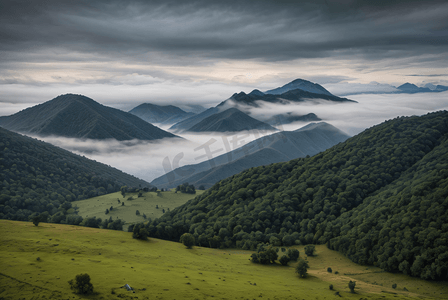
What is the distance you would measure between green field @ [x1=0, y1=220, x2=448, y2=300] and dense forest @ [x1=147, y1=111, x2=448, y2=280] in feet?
22.9

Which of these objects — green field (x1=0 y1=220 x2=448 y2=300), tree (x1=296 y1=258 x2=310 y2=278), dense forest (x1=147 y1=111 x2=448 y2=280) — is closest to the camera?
green field (x1=0 y1=220 x2=448 y2=300)

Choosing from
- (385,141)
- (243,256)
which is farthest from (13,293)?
(385,141)

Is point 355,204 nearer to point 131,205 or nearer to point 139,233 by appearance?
point 139,233

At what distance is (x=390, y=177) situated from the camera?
3974 inches

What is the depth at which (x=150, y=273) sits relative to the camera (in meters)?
43.6

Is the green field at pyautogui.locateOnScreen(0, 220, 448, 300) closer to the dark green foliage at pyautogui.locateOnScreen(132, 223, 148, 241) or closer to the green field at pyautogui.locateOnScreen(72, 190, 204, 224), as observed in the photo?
the dark green foliage at pyautogui.locateOnScreen(132, 223, 148, 241)

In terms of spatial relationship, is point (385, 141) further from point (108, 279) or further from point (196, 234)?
point (108, 279)

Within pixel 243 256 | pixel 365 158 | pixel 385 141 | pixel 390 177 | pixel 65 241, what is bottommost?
pixel 243 256

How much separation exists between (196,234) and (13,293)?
64.1m

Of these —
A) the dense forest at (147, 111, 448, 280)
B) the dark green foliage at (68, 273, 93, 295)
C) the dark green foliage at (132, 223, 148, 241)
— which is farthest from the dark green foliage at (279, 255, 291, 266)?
the dark green foliage at (68, 273, 93, 295)

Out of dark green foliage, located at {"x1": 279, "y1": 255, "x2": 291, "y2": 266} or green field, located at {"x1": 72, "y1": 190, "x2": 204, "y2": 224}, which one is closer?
dark green foliage, located at {"x1": 279, "y1": 255, "x2": 291, "y2": 266}

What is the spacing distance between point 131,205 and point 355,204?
11755 cm

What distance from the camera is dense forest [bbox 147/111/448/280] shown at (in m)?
63.4

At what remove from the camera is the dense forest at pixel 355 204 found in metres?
63.4
